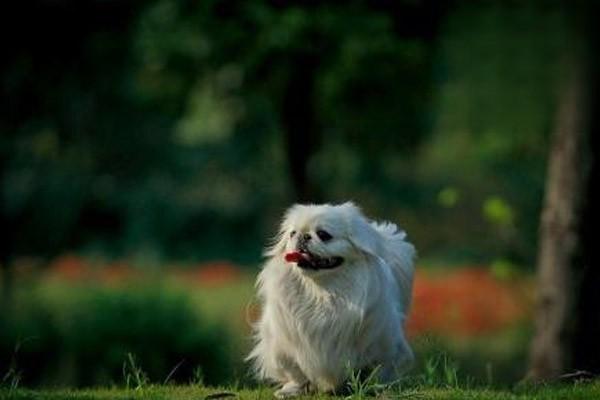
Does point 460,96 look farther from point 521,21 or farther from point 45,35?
point 45,35

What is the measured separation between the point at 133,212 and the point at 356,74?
45.4 ft

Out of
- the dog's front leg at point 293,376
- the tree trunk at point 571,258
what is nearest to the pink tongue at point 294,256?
the dog's front leg at point 293,376

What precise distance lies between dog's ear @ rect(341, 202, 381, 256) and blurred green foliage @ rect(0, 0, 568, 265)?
3806 mm

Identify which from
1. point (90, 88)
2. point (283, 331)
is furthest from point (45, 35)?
point (283, 331)

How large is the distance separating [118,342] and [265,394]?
6748mm

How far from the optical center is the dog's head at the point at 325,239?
7414 mm

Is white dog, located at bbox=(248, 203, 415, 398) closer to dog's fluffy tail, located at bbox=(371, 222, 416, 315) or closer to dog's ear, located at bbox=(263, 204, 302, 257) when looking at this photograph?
dog's ear, located at bbox=(263, 204, 302, 257)

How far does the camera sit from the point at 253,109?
20.4 metres

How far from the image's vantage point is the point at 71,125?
80.3ft

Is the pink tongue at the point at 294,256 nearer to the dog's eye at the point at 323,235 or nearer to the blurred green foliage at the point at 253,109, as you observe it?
the dog's eye at the point at 323,235

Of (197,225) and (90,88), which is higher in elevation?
(90,88)

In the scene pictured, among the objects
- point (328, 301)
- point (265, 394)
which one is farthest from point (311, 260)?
point (265, 394)

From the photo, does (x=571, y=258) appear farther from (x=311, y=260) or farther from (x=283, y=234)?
(x=311, y=260)

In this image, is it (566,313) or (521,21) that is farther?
(521,21)
